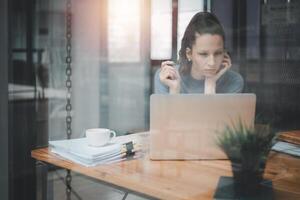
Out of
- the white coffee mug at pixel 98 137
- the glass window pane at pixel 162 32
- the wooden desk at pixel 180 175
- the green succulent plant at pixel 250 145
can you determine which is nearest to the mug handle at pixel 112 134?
the white coffee mug at pixel 98 137

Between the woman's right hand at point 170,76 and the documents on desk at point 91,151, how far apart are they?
0.79 ft

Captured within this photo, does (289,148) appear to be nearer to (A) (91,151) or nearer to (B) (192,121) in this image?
(B) (192,121)

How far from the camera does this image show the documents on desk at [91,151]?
1.36 metres

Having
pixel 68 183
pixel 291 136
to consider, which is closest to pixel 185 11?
pixel 291 136

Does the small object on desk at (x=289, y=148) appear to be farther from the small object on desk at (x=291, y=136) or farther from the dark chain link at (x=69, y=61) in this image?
the dark chain link at (x=69, y=61)

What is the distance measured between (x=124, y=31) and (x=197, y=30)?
285 millimetres

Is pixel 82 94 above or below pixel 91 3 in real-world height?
below

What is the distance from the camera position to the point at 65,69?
70.9 inches

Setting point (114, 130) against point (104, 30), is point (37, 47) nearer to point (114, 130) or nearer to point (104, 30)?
point (104, 30)

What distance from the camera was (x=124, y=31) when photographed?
1.54 m

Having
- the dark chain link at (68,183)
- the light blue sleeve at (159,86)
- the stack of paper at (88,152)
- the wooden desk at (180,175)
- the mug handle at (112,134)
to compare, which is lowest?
the dark chain link at (68,183)

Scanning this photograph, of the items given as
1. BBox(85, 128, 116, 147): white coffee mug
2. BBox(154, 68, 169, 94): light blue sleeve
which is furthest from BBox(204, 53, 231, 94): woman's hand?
BBox(85, 128, 116, 147): white coffee mug

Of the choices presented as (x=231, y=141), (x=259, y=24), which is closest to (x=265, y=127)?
(x=231, y=141)

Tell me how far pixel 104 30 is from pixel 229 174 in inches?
29.6
